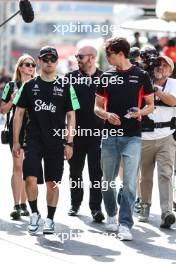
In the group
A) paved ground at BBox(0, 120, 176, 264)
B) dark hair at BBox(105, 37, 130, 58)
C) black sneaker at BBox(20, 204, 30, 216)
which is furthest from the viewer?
black sneaker at BBox(20, 204, 30, 216)

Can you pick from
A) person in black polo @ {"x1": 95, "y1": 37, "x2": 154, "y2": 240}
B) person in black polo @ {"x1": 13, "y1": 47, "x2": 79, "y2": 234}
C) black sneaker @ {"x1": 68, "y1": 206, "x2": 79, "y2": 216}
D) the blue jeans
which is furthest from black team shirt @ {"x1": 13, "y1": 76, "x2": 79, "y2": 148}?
black sneaker @ {"x1": 68, "y1": 206, "x2": 79, "y2": 216}

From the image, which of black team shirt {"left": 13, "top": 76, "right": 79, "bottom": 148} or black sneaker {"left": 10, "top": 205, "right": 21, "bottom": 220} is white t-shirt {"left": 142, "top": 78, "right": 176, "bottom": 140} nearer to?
black team shirt {"left": 13, "top": 76, "right": 79, "bottom": 148}

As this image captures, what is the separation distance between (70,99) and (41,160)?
Answer: 67 centimetres

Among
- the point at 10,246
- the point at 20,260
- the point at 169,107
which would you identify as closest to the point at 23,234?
the point at 10,246

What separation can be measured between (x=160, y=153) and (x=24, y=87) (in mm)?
1702

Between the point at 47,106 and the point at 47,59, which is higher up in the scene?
the point at 47,59

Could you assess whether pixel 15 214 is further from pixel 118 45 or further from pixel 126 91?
pixel 118 45

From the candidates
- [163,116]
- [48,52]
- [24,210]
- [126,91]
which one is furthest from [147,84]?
[24,210]

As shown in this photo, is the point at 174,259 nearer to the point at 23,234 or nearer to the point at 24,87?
the point at 23,234

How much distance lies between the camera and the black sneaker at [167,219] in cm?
1037

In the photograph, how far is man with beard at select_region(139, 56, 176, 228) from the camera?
34.4 ft

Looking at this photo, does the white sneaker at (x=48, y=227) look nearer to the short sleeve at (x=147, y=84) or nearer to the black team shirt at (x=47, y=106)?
the black team shirt at (x=47, y=106)

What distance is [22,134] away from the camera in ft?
35.6

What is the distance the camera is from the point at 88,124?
1104 cm
